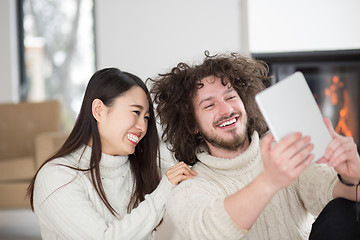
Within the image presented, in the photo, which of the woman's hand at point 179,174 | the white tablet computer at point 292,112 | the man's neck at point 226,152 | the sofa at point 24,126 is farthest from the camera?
the sofa at point 24,126

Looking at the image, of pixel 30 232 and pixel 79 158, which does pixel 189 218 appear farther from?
pixel 30 232

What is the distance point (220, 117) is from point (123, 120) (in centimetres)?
41

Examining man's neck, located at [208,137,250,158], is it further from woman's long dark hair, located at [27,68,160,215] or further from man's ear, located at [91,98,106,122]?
man's ear, located at [91,98,106,122]

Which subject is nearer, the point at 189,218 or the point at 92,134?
the point at 189,218

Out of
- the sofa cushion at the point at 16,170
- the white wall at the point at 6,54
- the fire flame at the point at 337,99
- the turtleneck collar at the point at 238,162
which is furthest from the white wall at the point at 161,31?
the turtleneck collar at the point at 238,162

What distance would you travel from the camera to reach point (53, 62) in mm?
5133

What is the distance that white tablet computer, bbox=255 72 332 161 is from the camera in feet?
3.52

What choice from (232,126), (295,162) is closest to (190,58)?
(232,126)

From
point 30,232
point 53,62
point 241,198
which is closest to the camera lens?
point 241,198

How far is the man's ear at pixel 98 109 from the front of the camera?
184 centimetres

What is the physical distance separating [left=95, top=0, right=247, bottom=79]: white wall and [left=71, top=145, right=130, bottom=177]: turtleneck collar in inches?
71.3

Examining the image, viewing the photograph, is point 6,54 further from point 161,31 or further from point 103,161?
point 103,161

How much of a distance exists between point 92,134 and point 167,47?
6.39 ft

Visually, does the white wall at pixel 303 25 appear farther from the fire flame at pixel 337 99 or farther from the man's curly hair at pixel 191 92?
the man's curly hair at pixel 191 92
